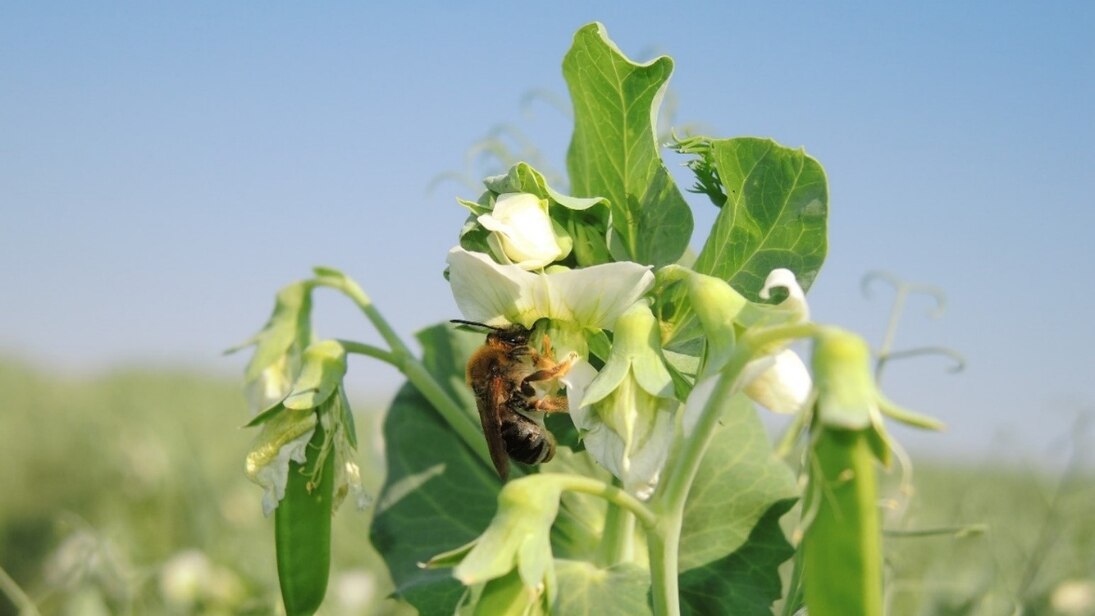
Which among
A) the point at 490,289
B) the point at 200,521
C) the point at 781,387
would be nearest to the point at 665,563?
the point at 781,387

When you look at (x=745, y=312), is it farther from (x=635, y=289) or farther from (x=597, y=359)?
(x=597, y=359)

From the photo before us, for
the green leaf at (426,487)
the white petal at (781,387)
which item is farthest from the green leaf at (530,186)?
the green leaf at (426,487)

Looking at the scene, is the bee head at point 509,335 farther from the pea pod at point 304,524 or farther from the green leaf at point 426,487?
the green leaf at point 426,487

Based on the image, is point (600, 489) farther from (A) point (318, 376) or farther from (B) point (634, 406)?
(A) point (318, 376)

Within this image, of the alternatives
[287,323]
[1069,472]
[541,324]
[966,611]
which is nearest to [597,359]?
[541,324]

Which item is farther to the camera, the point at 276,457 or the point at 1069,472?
the point at 1069,472

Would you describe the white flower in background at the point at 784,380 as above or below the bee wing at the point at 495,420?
above

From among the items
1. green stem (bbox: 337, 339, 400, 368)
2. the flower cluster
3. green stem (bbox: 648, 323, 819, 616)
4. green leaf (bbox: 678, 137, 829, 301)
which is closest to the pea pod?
green stem (bbox: 337, 339, 400, 368)
